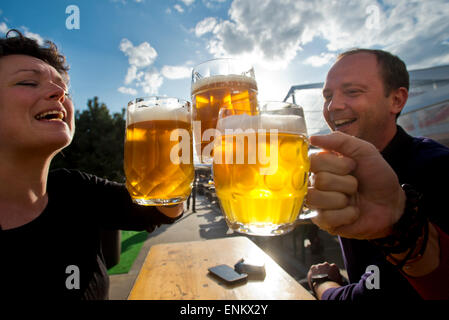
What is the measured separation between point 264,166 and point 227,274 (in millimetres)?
1635

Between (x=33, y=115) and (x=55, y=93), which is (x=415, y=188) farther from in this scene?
(x=33, y=115)

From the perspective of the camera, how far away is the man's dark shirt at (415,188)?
108 centimetres

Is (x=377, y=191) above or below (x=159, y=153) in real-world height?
below

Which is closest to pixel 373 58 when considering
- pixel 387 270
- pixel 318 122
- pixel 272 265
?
pixel 387 270

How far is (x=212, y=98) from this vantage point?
916 millimetres

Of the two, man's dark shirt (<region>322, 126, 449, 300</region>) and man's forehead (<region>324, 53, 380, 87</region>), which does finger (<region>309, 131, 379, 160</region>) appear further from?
man's forehead (<region>324, 53, 380, 87</region>)

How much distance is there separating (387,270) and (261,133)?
1213mm

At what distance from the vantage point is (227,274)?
197 cm

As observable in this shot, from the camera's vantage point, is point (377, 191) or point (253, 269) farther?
point (253, 269)

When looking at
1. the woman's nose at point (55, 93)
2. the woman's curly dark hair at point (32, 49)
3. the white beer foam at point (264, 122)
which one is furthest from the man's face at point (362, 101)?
the woman's curly dark hair at point (32, 49)

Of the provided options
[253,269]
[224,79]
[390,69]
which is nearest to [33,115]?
[224,79]

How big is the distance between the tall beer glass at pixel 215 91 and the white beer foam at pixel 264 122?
17 centimetres

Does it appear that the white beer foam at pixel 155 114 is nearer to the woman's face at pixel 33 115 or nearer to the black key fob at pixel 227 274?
the woman's face at pixel 33 115

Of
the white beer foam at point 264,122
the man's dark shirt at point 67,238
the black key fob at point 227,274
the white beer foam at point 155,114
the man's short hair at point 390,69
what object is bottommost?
the black key fob at point 227,274
